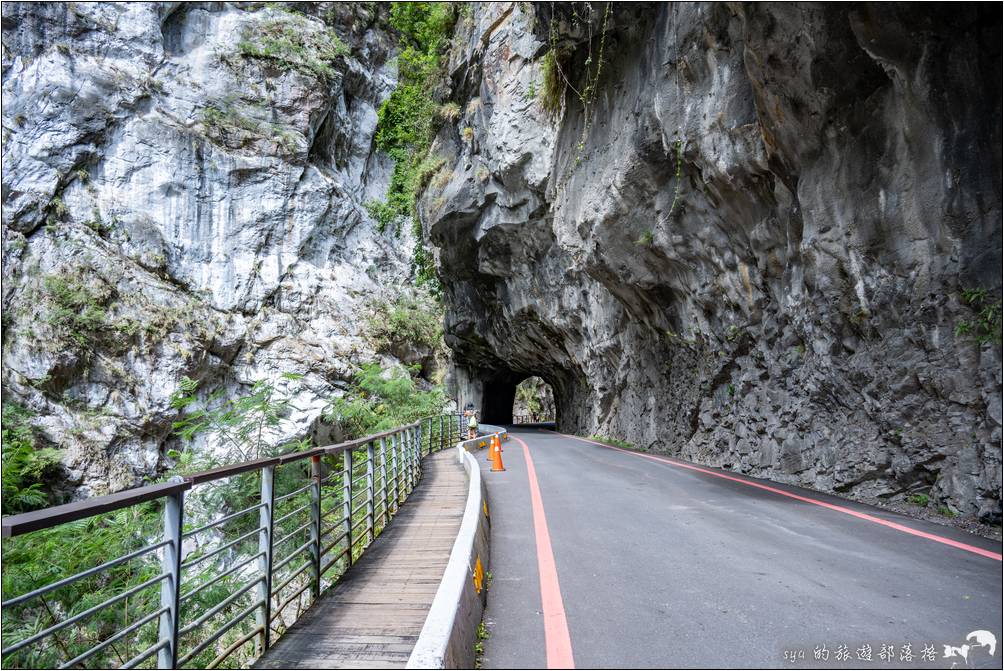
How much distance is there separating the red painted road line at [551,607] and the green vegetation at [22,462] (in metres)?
15.1

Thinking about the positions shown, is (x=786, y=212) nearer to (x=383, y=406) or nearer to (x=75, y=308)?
(x=383, y=406)

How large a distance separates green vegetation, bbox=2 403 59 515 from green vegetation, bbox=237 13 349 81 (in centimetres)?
2121

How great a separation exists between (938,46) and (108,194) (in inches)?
1209

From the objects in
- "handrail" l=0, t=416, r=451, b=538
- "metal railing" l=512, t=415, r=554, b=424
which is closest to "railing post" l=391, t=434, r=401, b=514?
"handrail" l=0, t=416, r=451, b=538

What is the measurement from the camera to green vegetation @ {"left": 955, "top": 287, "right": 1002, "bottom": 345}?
19.7ft

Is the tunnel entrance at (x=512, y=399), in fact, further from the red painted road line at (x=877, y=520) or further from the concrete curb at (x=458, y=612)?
the concrete curb at (x=458, y=612)

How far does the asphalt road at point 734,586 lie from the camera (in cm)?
318

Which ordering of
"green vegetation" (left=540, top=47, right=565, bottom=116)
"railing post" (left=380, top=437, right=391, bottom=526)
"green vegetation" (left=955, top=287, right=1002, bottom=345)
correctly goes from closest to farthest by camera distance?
"green vegetation" (left=955, top=287, right=1002, bottom=345)
"railing post" (left=380, top=437, right=391, bottom=526)
"green vegetation" (left=540, top=47, right=565, bottom=116)

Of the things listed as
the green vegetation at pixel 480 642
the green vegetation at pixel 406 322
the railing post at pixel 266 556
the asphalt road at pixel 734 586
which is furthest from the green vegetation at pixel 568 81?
the green vegetation at pixel 406 322

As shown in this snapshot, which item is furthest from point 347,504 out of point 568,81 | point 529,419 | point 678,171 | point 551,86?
point 529,419

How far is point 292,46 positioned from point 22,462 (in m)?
24.1

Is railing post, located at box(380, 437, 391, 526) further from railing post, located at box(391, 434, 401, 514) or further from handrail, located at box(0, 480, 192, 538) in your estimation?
handrail, located at box(0, 480, 192, 538)

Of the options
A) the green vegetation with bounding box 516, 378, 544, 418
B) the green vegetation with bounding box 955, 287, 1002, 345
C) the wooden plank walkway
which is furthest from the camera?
the green vegetation with bounding box 516, 378, 544, 418

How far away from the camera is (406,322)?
30.0 m
